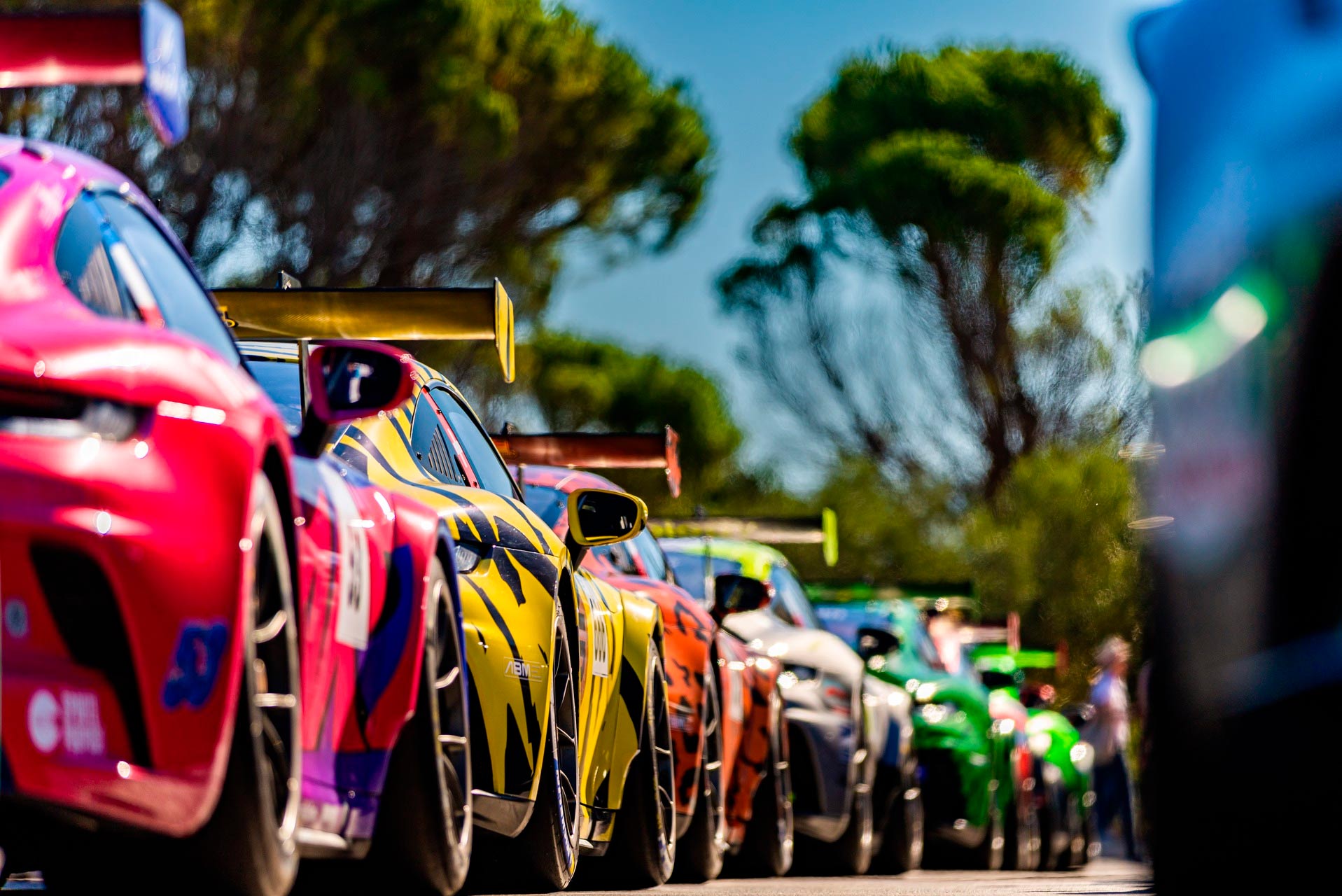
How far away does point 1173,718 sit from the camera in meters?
3.56

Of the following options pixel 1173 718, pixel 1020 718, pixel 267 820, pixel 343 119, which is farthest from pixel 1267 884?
pixel 343 119

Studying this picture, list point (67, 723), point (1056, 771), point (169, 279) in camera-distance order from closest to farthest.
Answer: point (67, 723) < point (169, 279) < point (1056, 771)

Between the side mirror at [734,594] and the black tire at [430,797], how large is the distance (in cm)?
568

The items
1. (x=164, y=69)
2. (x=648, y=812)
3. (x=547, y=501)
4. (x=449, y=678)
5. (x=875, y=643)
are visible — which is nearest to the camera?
(x=164, y=69)

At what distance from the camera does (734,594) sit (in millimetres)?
11398

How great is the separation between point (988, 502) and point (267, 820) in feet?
171

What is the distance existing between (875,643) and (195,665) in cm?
1081

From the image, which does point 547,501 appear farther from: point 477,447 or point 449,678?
point 449,678

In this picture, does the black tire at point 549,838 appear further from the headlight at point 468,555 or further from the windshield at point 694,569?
the windshield at point 694,569

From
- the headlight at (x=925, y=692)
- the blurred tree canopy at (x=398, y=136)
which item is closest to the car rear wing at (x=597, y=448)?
the headlight at (x=925, y=692)

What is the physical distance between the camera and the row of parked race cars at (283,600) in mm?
3588

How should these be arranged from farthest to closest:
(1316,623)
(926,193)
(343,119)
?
(926,193), (343,119), (1316,623)

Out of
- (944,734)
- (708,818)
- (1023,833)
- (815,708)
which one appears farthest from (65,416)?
(1023,833)

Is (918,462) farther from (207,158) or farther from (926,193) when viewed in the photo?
(207,158)
